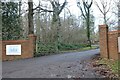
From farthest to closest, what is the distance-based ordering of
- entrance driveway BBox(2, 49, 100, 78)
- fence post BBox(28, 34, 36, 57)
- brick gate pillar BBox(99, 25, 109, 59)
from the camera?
fence post BBox(28, 34, 36, 57), brick gate pillar BBox(99, 25, 109, 59), entrance driveway BBox(2, 49, 100, 78)

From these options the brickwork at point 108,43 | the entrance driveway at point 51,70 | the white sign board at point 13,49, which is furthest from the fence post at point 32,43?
the brickwork at point 108,43

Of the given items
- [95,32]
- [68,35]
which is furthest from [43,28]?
[95,32]

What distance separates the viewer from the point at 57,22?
29969 millimetres

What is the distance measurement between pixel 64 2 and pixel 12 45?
42.0ft

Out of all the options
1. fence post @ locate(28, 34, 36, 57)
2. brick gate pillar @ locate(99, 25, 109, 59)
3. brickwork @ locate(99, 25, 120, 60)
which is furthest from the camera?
fence post @ locate(28, 34, 36, 57)

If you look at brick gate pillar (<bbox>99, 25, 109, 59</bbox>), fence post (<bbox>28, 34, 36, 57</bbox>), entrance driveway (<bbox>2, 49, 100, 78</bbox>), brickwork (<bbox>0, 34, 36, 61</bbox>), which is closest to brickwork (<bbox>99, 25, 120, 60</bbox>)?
brick gate pillar (<bbox>99, 25, 109, 59</bbox>)

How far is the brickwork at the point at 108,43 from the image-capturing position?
1507 cm

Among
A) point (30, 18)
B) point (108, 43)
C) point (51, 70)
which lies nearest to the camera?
point (51, 70)

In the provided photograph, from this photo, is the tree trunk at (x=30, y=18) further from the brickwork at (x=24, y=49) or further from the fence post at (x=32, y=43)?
the brickwork at (x=24, y=49)

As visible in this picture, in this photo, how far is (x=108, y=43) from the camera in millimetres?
16000

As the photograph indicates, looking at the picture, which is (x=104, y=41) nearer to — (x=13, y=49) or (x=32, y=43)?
(x=32, y=43)

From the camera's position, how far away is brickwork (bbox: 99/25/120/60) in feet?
49.4

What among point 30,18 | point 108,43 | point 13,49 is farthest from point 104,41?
point 30,18

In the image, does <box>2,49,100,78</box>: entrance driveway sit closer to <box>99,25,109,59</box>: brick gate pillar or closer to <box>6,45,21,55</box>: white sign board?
<box>99,25,109,59</box>: brick gate pillar
